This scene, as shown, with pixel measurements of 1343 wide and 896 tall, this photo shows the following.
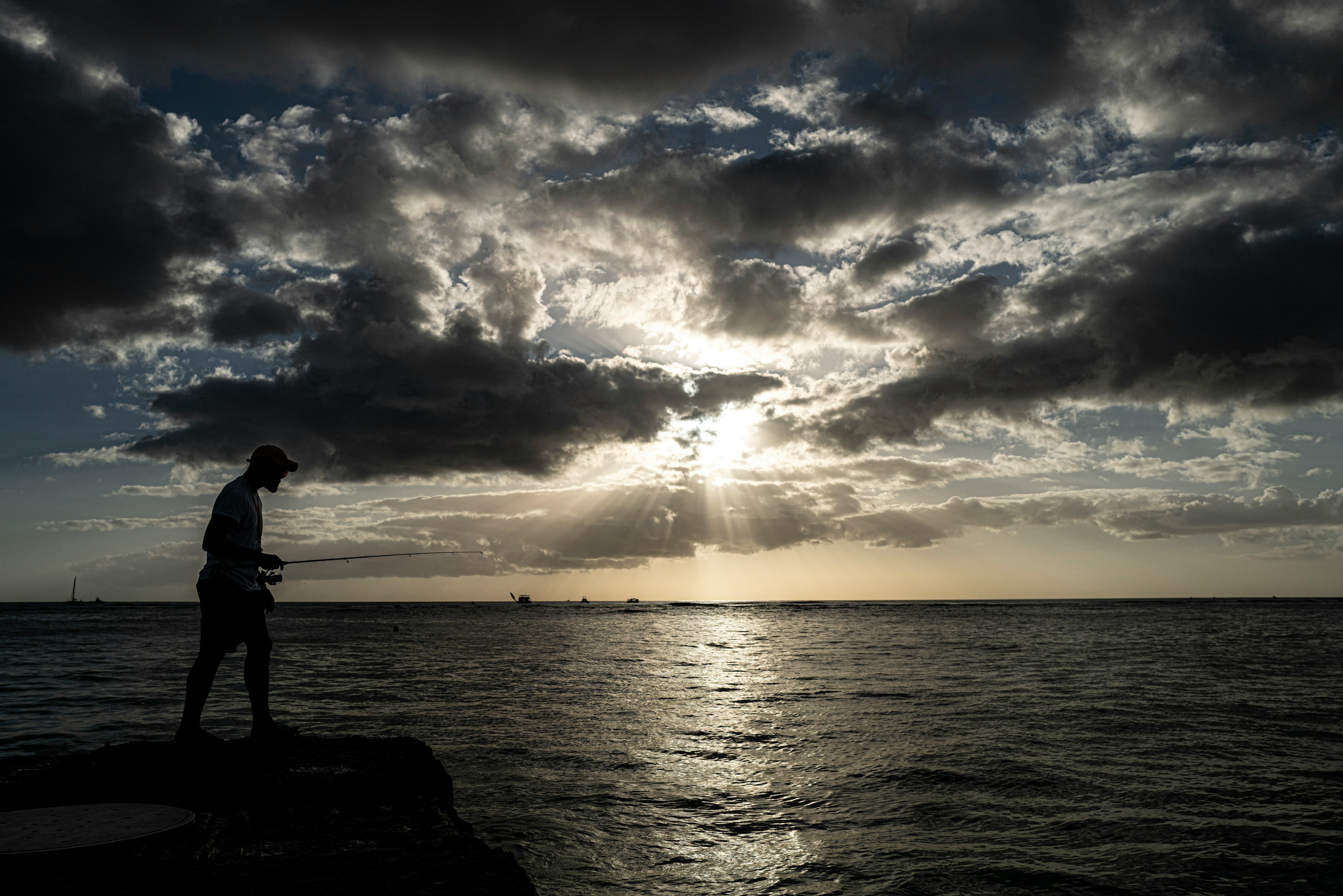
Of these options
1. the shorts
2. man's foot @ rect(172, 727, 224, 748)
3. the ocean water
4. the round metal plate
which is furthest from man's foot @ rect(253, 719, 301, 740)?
the round metal plate

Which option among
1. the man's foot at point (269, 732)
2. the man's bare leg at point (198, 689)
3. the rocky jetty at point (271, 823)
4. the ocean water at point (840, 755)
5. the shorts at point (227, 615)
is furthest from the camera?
the man's foot at point (269, 732)

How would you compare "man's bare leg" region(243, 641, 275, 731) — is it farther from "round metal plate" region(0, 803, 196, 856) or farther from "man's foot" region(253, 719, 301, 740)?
"round metal plate" region(0, 803, 196, 856)

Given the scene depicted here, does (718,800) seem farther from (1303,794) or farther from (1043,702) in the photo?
(1043,702)

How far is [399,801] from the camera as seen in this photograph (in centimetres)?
594

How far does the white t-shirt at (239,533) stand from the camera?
7.07m

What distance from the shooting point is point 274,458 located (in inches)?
302

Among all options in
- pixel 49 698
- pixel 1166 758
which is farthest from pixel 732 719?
pixel 49 698

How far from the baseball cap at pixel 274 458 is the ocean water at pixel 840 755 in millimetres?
3912

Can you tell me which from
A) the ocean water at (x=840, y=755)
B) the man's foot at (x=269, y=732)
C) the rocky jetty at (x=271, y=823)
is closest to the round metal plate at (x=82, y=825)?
the rocky jetty at (x=271, y=823)

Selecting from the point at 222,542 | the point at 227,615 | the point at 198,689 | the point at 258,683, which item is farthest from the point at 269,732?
the point at 222,542

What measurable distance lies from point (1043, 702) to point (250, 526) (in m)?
15.0

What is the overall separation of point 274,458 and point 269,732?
2613 millimetres

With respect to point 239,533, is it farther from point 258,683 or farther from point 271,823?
point 271,823

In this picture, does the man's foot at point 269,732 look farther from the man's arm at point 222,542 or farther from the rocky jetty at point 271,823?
the man's arm at point 222,542
